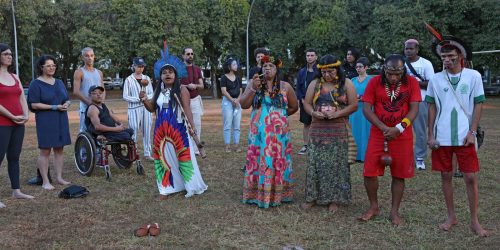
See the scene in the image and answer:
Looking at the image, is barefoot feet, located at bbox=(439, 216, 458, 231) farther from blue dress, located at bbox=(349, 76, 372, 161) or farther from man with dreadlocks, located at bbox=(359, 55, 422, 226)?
blue dress, located at bbox=(349, 76, 372, 161)

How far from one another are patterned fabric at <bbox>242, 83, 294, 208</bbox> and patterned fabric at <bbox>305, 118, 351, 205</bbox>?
314 mm

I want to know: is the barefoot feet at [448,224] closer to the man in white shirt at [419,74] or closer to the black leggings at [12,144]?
the man in white shirt at [419,74]

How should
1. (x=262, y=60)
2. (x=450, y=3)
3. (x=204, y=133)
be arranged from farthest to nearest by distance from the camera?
(x=450, y=3) → (x=204, y=133) → (x=262, y=60)

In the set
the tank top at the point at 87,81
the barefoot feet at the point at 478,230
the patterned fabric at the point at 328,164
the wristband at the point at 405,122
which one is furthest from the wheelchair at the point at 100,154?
the barefoot feet at the point at 478,230

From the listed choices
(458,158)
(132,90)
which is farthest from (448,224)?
(132,90)

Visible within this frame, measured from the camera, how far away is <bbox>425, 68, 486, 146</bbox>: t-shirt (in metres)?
4.55

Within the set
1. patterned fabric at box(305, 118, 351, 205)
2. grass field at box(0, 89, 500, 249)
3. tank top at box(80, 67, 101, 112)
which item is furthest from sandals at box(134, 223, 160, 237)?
tank top at box(80, 67, 101, 112)

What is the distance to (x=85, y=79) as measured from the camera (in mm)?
7621

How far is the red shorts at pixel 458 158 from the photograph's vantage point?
457cm

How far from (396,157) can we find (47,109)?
184 inches

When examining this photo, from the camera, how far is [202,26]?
113ft

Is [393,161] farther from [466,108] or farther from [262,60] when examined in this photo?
[262,60]

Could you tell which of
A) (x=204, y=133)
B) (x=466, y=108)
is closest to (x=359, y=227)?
(x=466, y=108)

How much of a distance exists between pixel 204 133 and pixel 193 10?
23.3 m
